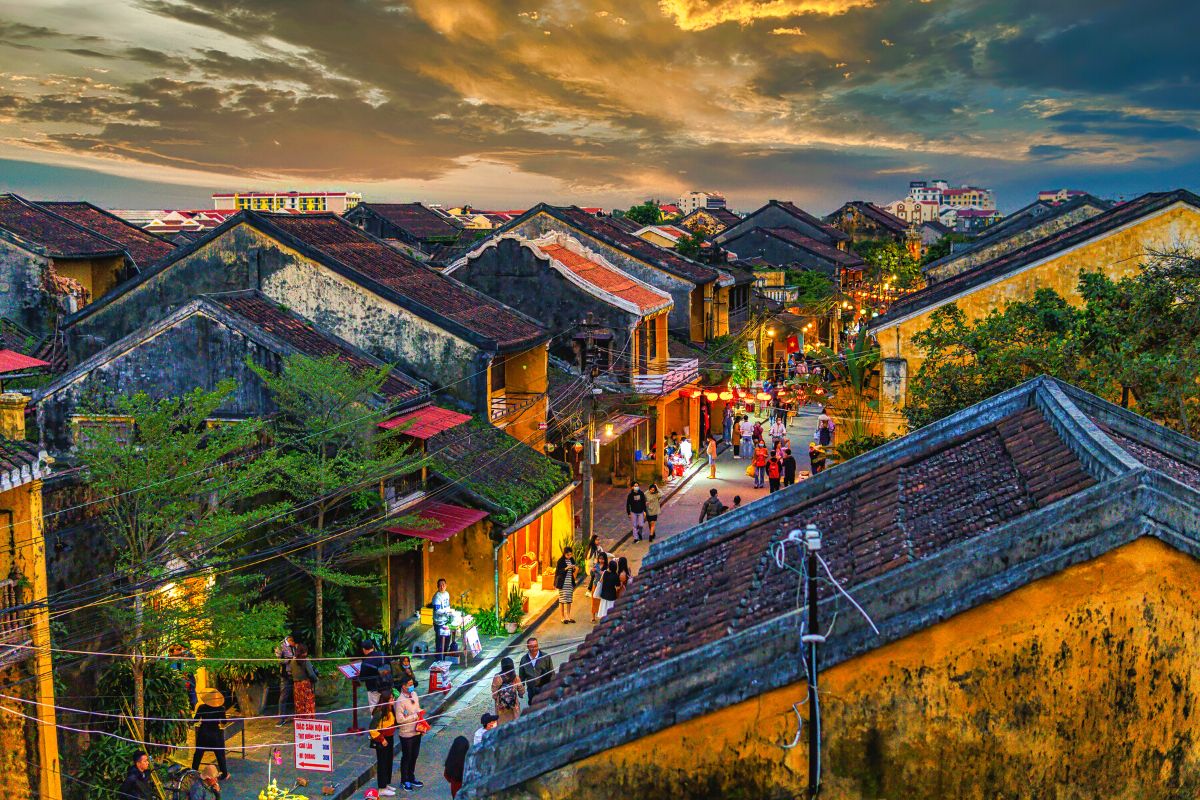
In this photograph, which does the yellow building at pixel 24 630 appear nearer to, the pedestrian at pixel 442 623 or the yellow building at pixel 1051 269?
the pedestrian at pixel 442 623

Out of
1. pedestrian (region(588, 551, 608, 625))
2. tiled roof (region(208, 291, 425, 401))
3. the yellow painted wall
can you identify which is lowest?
pedestrian (region(588, 551, 608, 625))

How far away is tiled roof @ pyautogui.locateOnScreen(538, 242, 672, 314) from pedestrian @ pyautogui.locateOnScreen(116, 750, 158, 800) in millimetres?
21419

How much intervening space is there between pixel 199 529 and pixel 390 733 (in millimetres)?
3615

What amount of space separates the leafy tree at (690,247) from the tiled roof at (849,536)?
3727cm

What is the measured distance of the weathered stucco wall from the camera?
38.3 meters

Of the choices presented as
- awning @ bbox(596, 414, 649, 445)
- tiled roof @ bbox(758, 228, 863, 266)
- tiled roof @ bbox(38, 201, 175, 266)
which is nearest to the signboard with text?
awning @ bbox(596, 414, 649, 445)

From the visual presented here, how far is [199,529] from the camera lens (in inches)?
594

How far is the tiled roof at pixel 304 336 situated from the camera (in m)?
22.0

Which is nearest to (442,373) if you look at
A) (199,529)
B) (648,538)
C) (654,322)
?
(648,538)

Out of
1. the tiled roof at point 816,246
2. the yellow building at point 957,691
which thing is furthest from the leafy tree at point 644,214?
the yellow building at point 957,691

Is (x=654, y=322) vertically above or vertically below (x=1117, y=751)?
below

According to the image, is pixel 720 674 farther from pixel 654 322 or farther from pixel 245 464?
pixel 654 322

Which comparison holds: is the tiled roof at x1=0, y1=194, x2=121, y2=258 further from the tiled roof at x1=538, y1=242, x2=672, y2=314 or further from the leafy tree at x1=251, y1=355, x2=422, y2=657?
the leafy tree at x1=251, y1=355, x2=422, y2=657

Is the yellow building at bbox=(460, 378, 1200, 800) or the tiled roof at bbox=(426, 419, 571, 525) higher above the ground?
the yellow building at bbox=(460, 378, 1200, 800)
